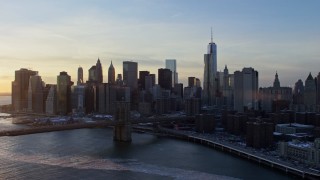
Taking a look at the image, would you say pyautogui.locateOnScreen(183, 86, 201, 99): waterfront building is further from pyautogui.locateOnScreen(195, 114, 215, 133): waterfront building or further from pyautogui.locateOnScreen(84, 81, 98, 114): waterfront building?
pyautogui.locateOnScreen(195, 114, 215, 133): waterfront building

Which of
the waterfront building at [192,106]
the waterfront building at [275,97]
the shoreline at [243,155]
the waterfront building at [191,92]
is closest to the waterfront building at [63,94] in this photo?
the waterfront building at [191,92]

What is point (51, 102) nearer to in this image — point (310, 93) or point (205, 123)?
point (205, 123)

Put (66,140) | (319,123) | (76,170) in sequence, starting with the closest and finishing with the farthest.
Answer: (76,170)
(66,140)
(319,123)

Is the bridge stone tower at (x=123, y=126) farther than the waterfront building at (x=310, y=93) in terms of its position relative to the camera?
No

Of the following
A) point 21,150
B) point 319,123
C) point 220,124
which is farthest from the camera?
point 220,124

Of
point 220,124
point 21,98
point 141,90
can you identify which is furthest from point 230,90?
point 21,98

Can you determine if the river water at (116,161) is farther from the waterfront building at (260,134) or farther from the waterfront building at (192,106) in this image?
the waterfront building at (192,106)

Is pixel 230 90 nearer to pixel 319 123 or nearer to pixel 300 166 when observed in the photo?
pixel 319 123
